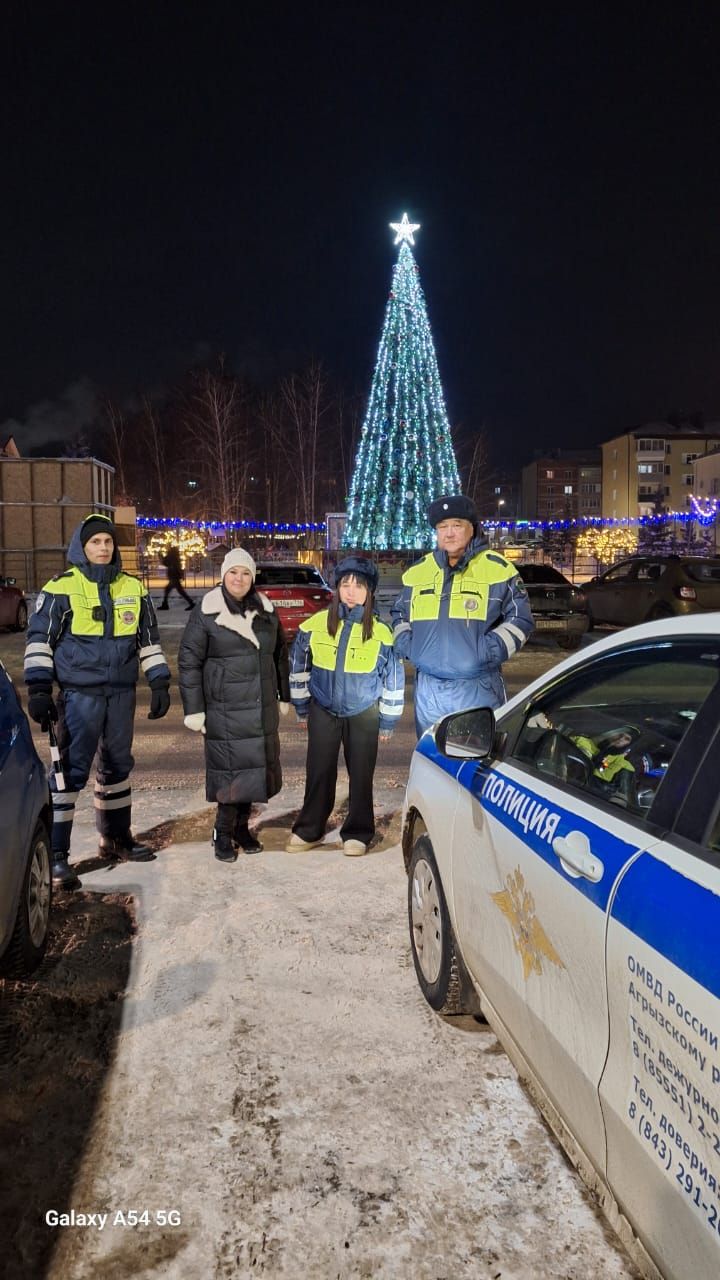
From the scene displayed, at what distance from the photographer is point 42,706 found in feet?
15.5

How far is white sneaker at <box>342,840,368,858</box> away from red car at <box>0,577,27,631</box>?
15.0 meters

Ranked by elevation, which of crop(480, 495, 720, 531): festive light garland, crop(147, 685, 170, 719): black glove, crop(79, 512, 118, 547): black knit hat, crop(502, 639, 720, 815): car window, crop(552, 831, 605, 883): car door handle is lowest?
crop(147, 685, 170, 719): black glove

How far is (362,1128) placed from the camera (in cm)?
271

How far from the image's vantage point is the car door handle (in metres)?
1.91

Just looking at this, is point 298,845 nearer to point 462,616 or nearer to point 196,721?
point 196,721

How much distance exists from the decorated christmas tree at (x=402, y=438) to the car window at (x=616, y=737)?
27.5 metres

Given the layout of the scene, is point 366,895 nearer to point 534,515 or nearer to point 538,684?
point 538,684

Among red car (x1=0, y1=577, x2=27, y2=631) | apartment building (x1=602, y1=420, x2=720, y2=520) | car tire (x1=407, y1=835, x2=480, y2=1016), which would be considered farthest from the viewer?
apartment building (x1=602, y1=420, x2=720, y2=520)

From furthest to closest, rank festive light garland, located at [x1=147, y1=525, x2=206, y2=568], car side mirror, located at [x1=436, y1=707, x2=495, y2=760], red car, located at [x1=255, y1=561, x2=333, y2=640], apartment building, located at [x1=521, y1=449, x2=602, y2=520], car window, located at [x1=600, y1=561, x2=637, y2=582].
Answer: apartment building, located at [x1=521, y1=449, x2=602, y2=520], festive light garland, located at [x1=147, y1=525, x2=206, y2=568], car window, located at [x1=600, y1=561, x2=637, y2=582], red car, located at [x1=255, y1=561, x2=333, y2=640], car side mirror, located at [x1=436, y1=707, x2=495, y2=760]

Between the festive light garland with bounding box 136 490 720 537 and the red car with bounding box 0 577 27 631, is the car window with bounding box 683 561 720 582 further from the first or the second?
the red car with bounding box 0 577 27 631

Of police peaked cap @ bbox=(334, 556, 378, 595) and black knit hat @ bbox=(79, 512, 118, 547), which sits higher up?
black knit hat @ bbox=(79, 512, 118, 547)

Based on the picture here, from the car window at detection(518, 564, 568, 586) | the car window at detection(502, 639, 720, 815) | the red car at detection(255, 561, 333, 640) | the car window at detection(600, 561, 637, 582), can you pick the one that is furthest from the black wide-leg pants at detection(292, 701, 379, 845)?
the car window at detection(518, 564, 568, 586)

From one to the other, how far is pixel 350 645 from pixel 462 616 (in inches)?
31.0

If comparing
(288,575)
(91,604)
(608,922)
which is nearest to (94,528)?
(91,604)
